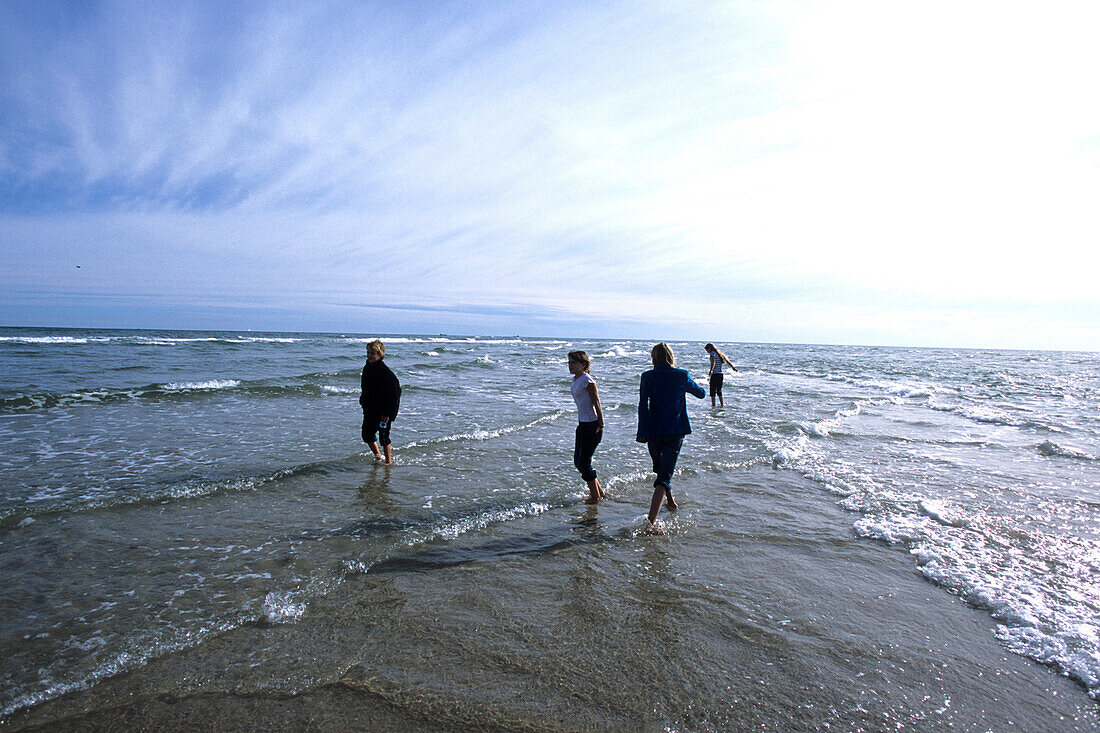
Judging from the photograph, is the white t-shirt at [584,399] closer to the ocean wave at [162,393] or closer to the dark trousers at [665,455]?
the dark trousers at [665,455]

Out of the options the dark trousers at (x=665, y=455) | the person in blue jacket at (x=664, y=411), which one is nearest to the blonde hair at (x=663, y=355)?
the person in blue jacket at (x=664, y=411)

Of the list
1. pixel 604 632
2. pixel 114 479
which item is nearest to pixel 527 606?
pixel 604 632

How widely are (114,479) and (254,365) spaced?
68.9ft

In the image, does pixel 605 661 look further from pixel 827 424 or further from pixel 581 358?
pixel 827 424

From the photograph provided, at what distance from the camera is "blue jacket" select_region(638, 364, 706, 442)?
5758mm

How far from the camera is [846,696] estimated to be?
2926 millimetres

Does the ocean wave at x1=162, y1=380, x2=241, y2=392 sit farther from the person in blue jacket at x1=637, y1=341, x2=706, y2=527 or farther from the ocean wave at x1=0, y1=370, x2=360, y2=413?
the person in blue jacket at x1=637, y1=341, x2=706, y2=527

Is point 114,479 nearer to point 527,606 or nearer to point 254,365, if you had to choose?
point 527,606

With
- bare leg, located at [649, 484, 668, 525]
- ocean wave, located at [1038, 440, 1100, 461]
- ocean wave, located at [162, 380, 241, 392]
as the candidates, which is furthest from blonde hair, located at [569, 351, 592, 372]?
ocean wave, located at [162, 380, 241, 392]

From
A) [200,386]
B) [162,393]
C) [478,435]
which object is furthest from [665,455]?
[200,386]

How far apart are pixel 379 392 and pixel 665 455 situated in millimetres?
4654

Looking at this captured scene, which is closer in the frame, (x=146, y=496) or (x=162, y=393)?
(x=146, y=496)

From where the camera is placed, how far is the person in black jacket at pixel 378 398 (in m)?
8.20

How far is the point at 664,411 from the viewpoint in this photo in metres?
5.80
